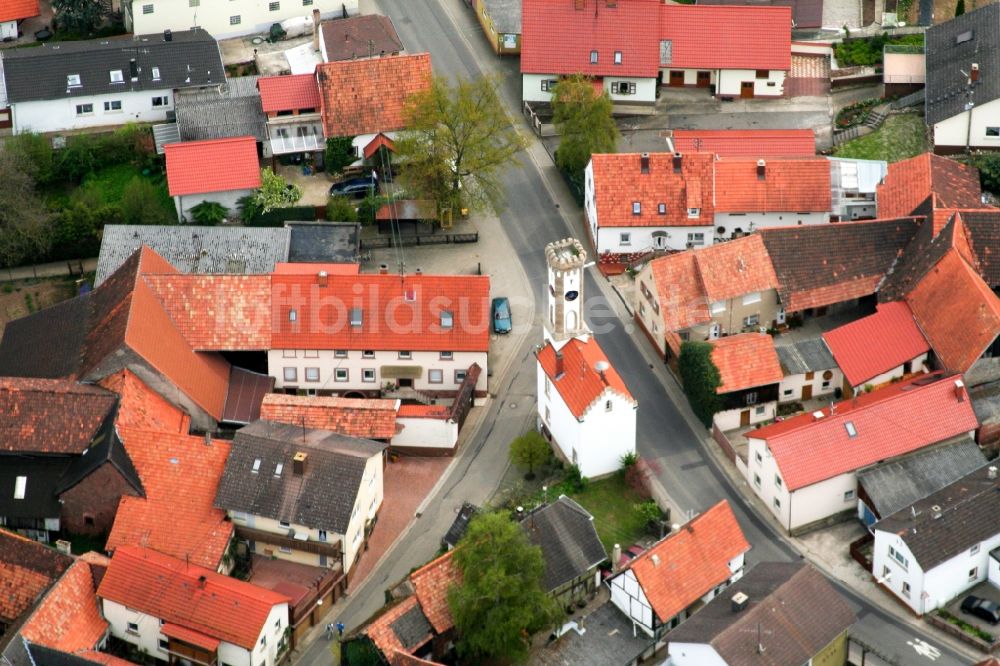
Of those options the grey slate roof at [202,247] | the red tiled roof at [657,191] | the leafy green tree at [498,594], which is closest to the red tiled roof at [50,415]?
the grey slate roof at [202,247]

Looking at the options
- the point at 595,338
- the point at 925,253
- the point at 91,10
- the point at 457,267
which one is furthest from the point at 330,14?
the point at 925,253

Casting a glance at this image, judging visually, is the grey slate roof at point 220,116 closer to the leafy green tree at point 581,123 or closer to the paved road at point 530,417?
the paved road at point 530,417

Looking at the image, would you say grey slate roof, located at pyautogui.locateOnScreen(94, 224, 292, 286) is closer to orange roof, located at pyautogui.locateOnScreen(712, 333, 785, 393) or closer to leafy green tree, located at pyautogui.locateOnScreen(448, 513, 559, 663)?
orange roof, located at pyautogui.locateOnScreen(712, 333, 785, 393)

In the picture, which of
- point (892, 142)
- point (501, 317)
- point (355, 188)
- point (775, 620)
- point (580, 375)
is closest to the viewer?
point (775, 620)

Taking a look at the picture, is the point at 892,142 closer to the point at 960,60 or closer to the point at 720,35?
the point at 960,60

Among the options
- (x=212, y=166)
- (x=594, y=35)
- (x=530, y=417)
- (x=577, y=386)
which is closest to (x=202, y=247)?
(x=212, y=166)

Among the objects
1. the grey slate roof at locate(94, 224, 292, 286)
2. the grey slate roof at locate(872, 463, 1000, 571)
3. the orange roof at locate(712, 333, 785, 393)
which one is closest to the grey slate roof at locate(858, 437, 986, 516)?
the grey slate roof at locate(872, 463, 1000, 571)
